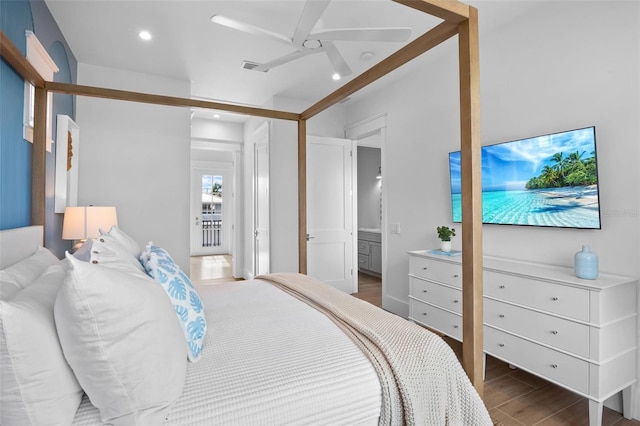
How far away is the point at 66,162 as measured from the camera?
2740mm

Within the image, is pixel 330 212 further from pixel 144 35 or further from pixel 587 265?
pixel 587 265

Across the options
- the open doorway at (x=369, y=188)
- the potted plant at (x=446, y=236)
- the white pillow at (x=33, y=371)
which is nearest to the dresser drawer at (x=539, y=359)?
the potted plant at (x=446, y=236)

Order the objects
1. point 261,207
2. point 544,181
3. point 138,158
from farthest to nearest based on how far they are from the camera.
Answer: point 261,207 → point 138,158 → point 544,181

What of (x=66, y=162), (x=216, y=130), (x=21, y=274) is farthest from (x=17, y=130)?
(x=216, y=130)

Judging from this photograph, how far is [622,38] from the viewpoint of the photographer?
Answer: 1963 millimetres

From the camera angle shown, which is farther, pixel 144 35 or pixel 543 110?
pixel 144 35

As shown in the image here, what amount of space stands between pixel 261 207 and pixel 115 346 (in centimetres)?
401

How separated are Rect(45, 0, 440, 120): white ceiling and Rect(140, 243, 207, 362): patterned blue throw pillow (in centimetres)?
182

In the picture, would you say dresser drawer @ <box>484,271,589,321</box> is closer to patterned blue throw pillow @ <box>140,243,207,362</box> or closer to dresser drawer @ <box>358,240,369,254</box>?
patterned blue throw pillow @ <box>140,243,207,362</box>

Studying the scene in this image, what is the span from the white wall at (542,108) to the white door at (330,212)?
3.80ft

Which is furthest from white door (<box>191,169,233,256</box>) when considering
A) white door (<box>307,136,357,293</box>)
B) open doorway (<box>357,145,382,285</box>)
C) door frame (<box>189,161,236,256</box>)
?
white door (<box>307,136,357,293</box>)

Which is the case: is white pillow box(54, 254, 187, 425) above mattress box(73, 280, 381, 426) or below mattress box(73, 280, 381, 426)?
above

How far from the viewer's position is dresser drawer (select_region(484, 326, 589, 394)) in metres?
1.79

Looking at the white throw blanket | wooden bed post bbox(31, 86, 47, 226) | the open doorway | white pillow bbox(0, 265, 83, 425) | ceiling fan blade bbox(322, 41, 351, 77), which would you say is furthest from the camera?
the open doorway
